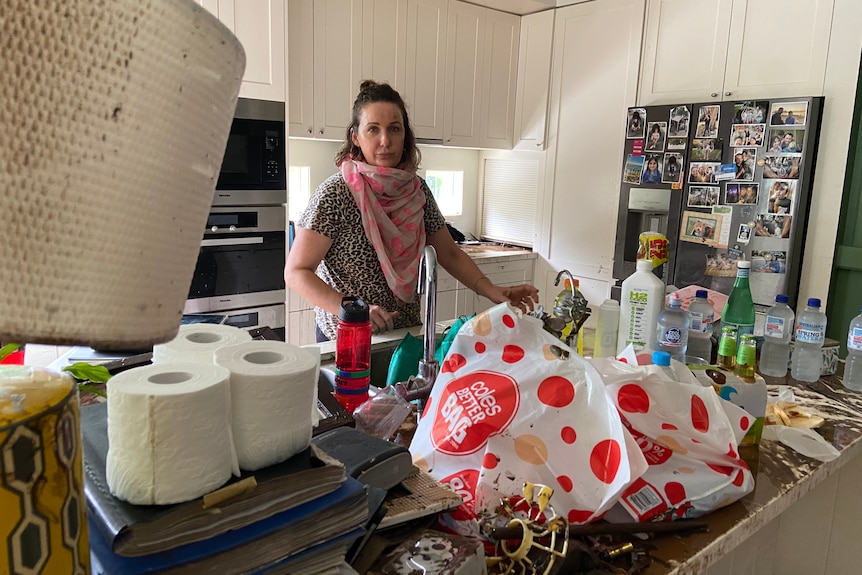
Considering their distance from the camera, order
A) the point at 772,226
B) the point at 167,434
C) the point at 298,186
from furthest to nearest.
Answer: the point at 298,186 → the point at 772,226 → the point at 167,434

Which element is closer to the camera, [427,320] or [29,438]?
[29,438]

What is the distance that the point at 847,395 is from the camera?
59.9 inches

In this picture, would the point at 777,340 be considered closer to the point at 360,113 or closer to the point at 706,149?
the point at 360,113

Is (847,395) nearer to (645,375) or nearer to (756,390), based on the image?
(756,390)

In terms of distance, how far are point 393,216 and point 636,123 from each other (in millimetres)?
1863

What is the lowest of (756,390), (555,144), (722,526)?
(722,526)

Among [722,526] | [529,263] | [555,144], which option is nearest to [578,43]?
[555,144]

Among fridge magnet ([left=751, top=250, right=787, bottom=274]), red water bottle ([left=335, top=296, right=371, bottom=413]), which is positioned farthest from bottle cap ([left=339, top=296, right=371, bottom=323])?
fridge magnet ([left=751, top=250, right=787, bottom=274])

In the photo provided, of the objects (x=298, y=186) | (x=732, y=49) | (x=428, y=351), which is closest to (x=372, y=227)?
(x=428, y=351)

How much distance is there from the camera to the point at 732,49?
117 inches

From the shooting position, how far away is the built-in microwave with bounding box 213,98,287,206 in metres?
2.71

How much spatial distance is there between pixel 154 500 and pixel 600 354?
4.16ft

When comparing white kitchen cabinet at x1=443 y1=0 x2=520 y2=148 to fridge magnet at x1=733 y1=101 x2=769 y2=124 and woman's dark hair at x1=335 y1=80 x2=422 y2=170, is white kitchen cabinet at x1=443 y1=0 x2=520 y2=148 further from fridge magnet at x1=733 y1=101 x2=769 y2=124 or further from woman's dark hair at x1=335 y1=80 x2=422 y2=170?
woman's dark hair at x1=335 y1=80 x2=422 y2=170

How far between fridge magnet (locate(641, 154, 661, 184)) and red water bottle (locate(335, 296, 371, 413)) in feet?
8.08
